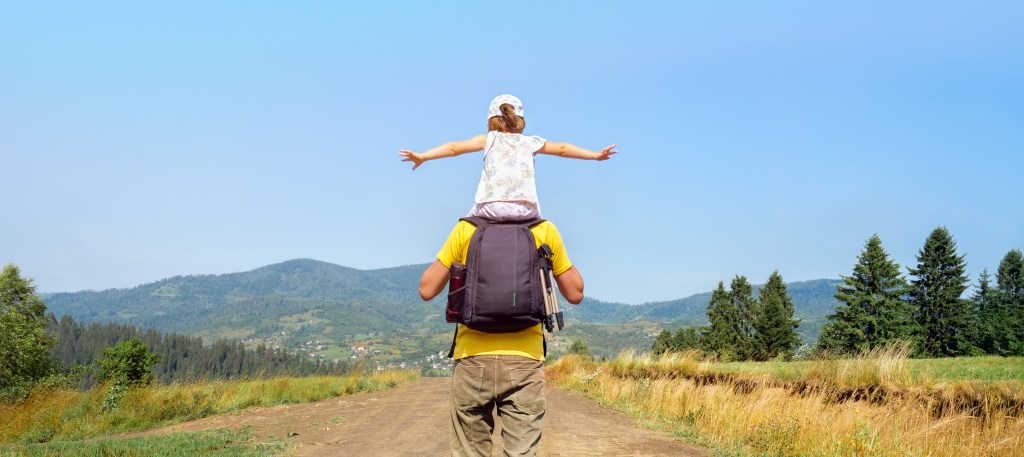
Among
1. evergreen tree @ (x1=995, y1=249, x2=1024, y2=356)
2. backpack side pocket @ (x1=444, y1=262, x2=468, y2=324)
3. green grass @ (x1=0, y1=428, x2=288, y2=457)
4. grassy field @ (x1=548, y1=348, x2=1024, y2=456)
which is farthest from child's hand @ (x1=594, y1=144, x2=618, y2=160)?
evergreen tree @ (x1=995, y1=249, x2=1024, y2=356)

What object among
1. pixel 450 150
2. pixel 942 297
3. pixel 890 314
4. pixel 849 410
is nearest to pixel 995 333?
pixel 942 297

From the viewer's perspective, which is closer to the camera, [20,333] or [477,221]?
[477,221]

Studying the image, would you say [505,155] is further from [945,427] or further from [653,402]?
[653,402]

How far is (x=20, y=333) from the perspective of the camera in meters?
47.9

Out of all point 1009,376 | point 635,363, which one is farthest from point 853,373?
point 635,363

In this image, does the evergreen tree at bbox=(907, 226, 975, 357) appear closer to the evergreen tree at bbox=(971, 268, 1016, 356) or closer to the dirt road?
the evergreen tree at bbox=(971, 268, 1016, 356)

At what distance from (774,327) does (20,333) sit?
72.9m

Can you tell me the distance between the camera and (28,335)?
1939 inches

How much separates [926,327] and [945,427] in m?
68.5

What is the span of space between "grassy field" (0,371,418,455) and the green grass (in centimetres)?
356

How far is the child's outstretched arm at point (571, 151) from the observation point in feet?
12.6

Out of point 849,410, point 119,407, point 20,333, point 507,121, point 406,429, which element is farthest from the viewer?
point 20,333

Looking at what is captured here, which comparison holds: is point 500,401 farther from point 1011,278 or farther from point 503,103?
point 1011,278

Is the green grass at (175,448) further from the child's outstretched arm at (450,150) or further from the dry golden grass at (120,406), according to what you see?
the child's outstretched arm at (450,150)
